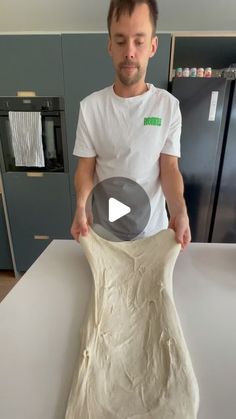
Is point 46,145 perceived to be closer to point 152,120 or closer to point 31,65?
point 31,65

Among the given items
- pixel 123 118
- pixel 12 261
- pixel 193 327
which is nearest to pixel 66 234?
pixel 12 261

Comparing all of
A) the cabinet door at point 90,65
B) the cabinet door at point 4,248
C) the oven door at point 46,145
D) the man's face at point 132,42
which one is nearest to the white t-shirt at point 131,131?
the man's face at point 132,42

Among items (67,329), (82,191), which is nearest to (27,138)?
(82,191)

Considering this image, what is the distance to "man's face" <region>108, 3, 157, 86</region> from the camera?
699mm

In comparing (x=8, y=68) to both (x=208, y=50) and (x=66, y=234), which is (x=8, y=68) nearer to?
(x=66, y=234)

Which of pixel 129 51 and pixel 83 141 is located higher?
pixel 129 51

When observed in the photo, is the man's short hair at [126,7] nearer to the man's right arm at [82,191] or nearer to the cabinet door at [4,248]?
the man's right arm at [82,191]

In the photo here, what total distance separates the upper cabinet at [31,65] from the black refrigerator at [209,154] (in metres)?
0.80

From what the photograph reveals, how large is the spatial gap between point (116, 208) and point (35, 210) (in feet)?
3.69

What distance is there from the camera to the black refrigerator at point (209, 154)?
1544 mm

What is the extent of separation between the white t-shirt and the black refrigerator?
80 centimetres

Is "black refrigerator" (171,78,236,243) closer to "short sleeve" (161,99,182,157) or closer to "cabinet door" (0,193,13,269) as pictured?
"short sleeve" (161,99,182,157)

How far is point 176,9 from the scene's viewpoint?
151 cm

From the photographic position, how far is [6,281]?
1979 mm
